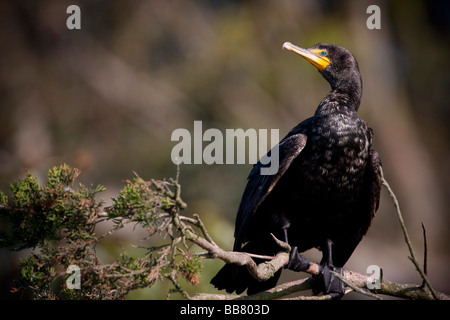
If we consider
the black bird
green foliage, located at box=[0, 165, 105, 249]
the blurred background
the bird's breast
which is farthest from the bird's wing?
the blurred background

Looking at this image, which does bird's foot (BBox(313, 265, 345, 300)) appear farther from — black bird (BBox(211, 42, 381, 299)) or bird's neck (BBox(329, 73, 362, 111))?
bird's neck (BBox(329, 73, 362, 111))

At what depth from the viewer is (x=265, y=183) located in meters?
4.76

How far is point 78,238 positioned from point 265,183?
1846 mm

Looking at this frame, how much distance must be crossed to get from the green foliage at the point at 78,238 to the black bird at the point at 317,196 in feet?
4.58

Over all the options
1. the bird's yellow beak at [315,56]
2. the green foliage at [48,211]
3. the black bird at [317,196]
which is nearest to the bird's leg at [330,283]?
the black bird at [317,196]

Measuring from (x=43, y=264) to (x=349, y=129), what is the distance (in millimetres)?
2657

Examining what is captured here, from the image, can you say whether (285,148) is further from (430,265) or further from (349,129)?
(430,265)

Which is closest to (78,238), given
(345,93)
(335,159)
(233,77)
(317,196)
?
(317,196)

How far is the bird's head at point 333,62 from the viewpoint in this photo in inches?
210

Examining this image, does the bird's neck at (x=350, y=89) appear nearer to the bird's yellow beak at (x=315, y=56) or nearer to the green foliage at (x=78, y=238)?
the bird's yellow beak at (x=315, y=56)

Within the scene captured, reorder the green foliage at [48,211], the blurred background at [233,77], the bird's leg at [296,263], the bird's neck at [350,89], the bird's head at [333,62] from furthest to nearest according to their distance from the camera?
the blurred background at [233,77] < the bird's head at [333,62] < the bird's neck at [350,89] < the bird's leg at [296,263] < the green foliage at [48,211]
